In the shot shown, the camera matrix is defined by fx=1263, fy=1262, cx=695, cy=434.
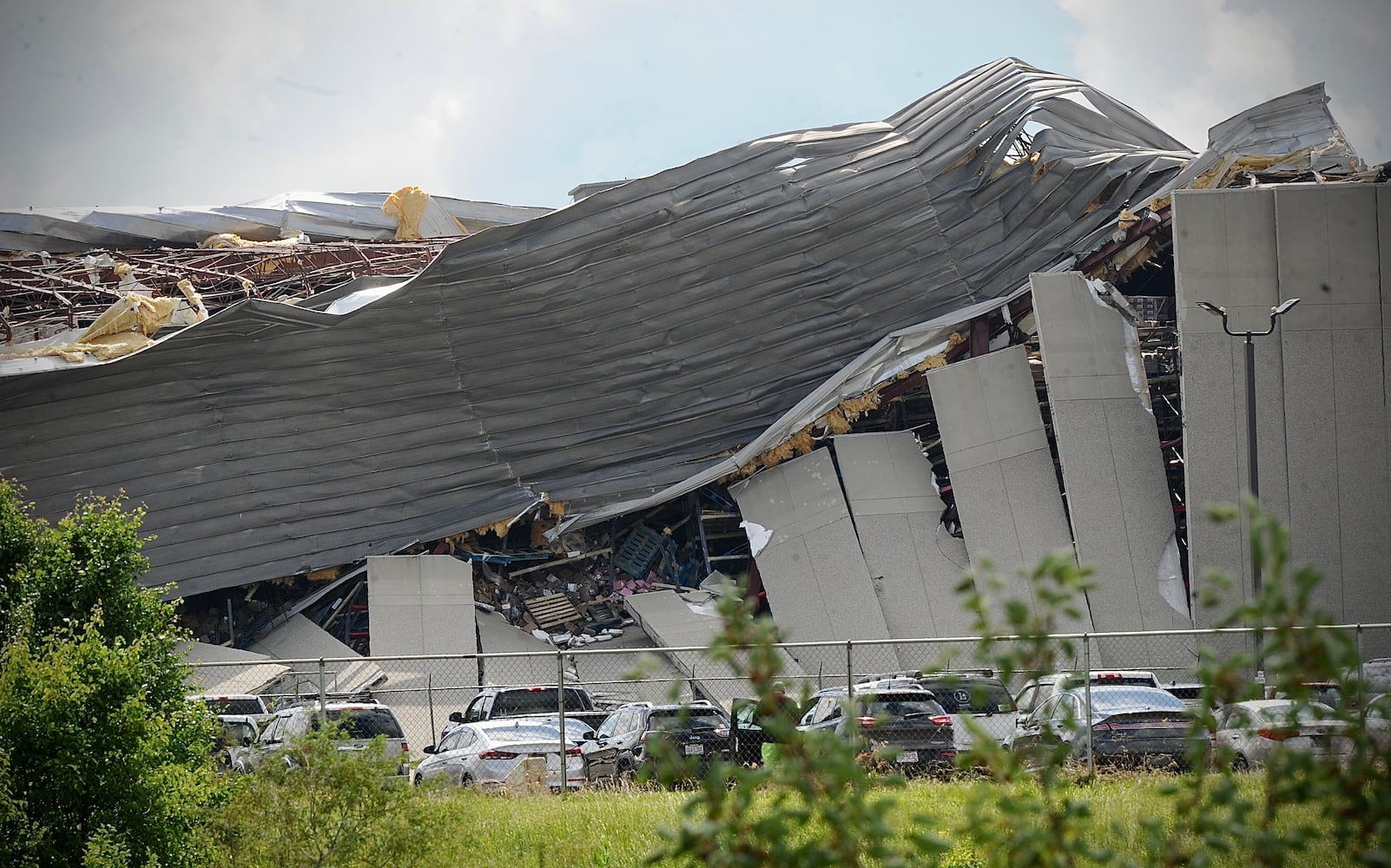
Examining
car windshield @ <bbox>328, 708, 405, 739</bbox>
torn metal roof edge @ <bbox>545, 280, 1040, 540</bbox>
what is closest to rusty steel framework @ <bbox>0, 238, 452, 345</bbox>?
torn metal roof edge @ <bbox>545, 280, 1040, 540</bbox>

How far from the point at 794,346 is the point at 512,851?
19.1 metres

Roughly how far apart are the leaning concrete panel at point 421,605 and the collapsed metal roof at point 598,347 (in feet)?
2.65

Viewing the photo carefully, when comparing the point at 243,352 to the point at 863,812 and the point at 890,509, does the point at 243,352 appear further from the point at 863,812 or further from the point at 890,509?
the point at 863,812

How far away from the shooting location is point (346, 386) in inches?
1079

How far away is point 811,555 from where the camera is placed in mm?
27875

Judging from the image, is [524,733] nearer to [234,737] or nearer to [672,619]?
[234,737]

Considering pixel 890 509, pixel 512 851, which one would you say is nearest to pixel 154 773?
pixel 512 851

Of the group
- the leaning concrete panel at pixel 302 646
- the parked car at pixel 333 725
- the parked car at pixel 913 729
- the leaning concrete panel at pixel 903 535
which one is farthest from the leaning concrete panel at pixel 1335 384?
the leaning concrete panel at pixel 302 646

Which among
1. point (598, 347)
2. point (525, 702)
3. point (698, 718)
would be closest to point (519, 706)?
point (525, 702)

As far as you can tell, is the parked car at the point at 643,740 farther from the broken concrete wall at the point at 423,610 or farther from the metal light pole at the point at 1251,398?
the metal light pole at the point at 1251,398

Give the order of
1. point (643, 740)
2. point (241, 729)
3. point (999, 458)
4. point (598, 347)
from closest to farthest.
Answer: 1. point (643, 740)
2. point (241, 729)
3. point (999, 458)
4. point (598, 347)

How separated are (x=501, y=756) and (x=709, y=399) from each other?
15.1 m

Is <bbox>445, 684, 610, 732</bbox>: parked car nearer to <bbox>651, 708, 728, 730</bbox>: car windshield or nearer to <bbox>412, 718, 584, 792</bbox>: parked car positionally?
<bbox>412, 718, 584, 792</bbox>: parked car

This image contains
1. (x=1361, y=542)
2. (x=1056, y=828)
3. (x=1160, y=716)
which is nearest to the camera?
(x=1056, y=828)
